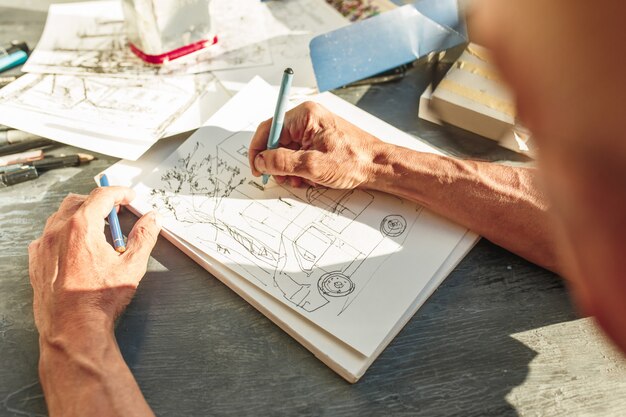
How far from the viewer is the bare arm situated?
0.90m

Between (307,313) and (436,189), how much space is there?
0.34 m

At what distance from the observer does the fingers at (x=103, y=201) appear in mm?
878

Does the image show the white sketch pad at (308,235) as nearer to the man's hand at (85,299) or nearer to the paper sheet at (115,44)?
the man's hand at (85,299)

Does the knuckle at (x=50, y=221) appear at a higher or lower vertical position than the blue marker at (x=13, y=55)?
lower

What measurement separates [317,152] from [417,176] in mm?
193

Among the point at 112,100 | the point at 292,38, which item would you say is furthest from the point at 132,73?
the point at 292,38

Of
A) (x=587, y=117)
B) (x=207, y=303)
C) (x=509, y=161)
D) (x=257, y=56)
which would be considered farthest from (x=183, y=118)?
(x=587, y=117)

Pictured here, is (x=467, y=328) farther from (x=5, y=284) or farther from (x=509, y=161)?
(x=5, y=284)

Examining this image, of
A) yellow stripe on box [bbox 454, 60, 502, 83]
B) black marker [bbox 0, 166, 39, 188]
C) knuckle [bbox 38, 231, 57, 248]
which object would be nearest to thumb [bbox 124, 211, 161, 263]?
knuckle [bbox 38, 231, 57, 248]

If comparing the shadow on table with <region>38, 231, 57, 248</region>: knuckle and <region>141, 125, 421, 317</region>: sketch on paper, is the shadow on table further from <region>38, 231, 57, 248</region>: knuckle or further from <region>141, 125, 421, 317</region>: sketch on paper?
<region>38, 231, 57, 248</region>: knuckle

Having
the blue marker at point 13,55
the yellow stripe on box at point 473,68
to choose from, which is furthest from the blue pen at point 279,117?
the blue marker at point 13,55

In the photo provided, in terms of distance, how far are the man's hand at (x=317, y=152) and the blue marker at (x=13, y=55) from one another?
0.66 meters

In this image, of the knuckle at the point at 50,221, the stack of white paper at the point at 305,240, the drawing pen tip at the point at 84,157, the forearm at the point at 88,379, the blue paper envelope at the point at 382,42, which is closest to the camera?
the forearm at the point at 88,379

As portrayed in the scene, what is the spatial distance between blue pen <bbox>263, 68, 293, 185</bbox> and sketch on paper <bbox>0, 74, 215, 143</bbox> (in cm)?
25
